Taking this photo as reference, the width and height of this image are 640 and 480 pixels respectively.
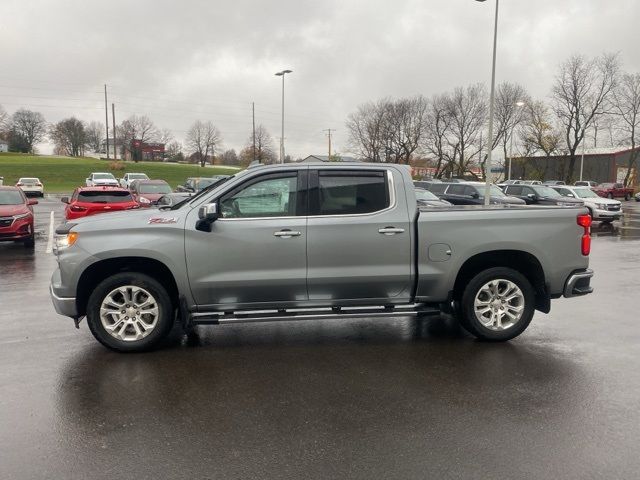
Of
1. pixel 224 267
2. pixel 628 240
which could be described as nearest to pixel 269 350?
pixel 224 267

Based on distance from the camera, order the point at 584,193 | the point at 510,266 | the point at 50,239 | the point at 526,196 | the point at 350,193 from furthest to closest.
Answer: the point at 526,196
the point at 584,193
the point at 50,239
the point at 510,266
the point at 350,193

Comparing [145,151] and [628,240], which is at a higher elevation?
[145,151]

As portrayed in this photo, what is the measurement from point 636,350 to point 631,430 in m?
2.19

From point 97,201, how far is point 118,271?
9962 mm

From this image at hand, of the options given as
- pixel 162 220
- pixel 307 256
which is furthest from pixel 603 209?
pixel 162 220

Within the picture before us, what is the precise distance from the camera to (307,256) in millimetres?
5586

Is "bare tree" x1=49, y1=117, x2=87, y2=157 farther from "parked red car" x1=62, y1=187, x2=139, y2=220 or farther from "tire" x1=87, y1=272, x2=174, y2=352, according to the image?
"tire" x1=87, y1=272, x2=174, y2=352

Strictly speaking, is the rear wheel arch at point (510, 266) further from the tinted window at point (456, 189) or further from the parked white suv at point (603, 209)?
the parked white suv at point (603, 209)

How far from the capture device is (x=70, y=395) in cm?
457

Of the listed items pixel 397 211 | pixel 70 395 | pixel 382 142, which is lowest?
pixel 70 395

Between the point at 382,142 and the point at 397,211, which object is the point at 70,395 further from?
the point at 382,142

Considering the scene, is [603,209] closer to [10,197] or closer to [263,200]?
[263,200]

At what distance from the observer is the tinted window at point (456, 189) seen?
85.4 feet

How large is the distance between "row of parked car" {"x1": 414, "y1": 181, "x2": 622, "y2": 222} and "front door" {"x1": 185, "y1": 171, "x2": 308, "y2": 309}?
55.8 ft
